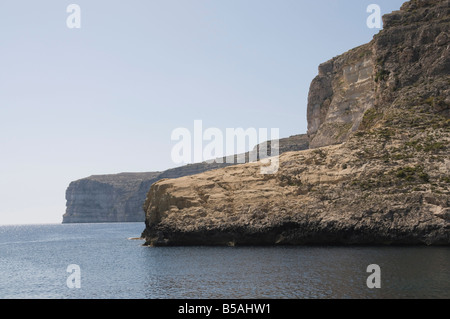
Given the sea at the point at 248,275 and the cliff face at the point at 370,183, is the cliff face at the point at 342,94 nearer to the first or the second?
the cliff face at the point at 370,183

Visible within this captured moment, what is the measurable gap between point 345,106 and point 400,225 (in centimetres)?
5768

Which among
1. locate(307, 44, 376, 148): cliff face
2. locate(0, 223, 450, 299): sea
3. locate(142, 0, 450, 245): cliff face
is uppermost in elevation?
locate(307, 44, 376, 148): cliff face

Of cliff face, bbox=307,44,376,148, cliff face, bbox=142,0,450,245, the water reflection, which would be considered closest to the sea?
the water reflection

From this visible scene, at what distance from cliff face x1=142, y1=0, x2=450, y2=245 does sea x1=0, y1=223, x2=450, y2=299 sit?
5.74m

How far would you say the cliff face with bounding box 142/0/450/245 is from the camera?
221 ft

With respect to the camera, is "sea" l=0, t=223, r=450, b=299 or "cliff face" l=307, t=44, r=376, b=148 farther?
"cliff face" l=307, t=44, r=376, b=148

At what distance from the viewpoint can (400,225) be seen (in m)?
65.4

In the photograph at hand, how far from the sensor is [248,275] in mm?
45844

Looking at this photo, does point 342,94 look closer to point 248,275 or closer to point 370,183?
point 370,183

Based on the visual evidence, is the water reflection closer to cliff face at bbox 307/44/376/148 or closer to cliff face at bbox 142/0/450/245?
cliff face at bbox 142/0/450/245

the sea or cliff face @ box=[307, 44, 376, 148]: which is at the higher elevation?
cliff face @ box=[307, 44, 376, 148]

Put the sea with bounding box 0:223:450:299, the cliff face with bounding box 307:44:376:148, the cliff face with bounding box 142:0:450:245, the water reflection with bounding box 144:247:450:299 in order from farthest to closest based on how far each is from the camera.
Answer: the cliff face with bounding box 307:44:376:148
the cliff face with bounding box 142:0:450:245
the sea with bounding box 0:223:450:299
the water reflection with bounding box 144:247:450:299
